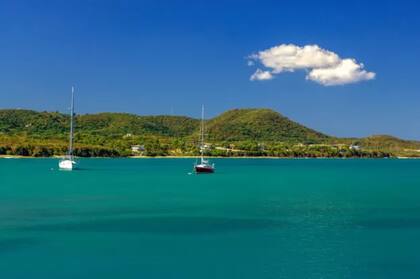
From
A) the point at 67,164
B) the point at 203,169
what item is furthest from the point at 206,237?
the point at 67,164

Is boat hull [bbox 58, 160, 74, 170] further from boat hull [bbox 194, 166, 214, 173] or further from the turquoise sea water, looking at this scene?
the turquoise sea water

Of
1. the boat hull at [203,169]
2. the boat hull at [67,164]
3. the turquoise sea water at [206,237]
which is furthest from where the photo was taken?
the boat hull at [67,164]

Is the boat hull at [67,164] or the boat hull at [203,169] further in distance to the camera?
the boat hull at [67,164]

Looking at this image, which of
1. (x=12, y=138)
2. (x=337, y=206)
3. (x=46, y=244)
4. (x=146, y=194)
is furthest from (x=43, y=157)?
(x=46, y=244)

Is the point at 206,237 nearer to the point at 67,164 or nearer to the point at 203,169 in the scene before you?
the point at 203,169

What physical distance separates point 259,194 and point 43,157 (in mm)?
119761

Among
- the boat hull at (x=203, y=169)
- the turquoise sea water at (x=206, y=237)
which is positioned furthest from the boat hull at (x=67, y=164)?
the turquoise sea water at (x=206, y=237)

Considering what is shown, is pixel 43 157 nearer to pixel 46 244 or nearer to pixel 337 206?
pixel 337 206

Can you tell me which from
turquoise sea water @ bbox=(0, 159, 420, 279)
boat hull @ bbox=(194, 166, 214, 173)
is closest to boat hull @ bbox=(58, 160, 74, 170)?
boat hull @ bbox=(194, 166, 214, 173)

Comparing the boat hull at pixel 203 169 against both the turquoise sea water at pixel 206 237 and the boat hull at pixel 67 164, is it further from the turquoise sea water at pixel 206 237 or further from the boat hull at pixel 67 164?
the turquoise sea water at pixel 206 237

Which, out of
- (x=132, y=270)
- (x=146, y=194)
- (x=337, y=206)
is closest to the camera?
(x=132, y=270)

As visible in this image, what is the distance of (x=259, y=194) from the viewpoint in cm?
6191

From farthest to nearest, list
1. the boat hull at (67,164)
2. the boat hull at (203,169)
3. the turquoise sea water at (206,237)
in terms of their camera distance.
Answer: the boat hull at (67,164)
the boat hull at (203,169)
the turquoise sea water at (206,237)

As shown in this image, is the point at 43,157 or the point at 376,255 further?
the point at 43,157
